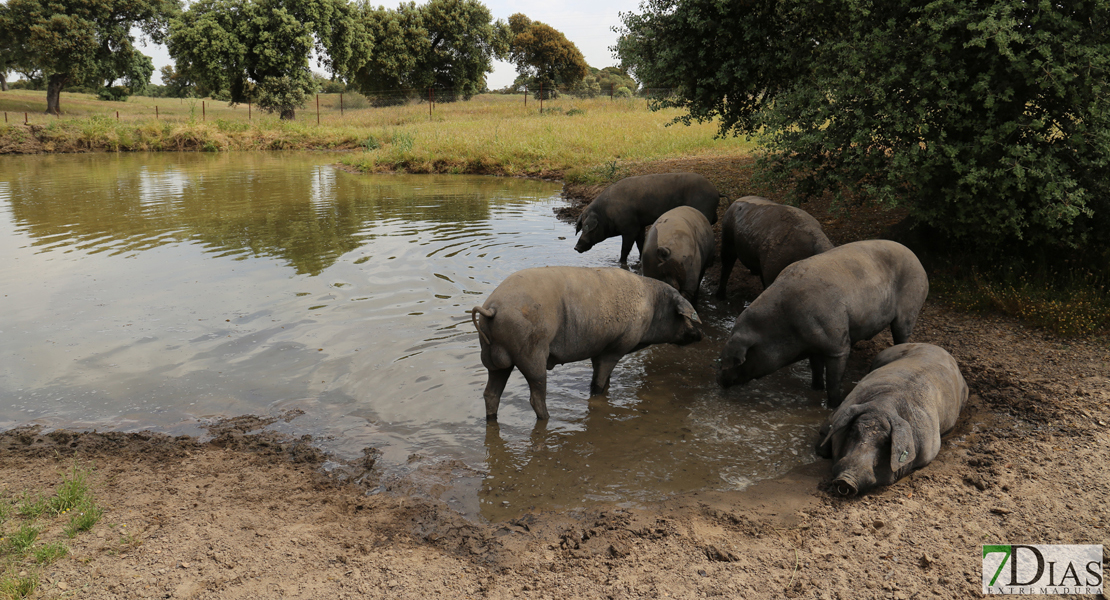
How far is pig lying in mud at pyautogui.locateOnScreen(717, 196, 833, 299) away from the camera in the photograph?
24.4 feet

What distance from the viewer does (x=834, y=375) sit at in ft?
19.2

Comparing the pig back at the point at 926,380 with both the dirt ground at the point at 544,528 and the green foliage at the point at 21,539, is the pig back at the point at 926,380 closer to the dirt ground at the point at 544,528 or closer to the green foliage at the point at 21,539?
the dirt ground at the point at 544,528

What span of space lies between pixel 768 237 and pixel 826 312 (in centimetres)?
232

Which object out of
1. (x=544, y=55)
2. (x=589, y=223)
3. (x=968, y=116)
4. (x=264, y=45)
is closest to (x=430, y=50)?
(x=544, y=55)

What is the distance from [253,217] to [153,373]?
29.4ft

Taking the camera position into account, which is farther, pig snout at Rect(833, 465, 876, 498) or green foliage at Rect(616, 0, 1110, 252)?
green foliage at Rect(616, 0, 1110, 252)

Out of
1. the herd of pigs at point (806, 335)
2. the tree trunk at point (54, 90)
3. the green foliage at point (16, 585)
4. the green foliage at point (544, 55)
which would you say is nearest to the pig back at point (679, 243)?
the herd of pigs at point (806, 335)

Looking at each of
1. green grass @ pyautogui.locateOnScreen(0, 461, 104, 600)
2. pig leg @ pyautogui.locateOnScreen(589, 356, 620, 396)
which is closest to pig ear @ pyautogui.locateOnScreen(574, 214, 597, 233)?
pig leg @ pyautogui.locateOnScreen(589, 356, 620, 396)

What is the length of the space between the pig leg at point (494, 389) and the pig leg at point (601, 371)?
96 centimetres

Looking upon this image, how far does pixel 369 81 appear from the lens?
56.9 metres

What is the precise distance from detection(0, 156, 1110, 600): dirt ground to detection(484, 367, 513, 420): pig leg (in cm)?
105

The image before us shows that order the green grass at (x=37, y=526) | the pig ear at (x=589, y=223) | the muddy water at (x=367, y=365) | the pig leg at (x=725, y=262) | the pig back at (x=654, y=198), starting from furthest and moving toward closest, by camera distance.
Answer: the pig ear at (x=589, y=223) < the pig back at (x=654, y=198) < the pig leg at (x=725, y=262) < the muddy water at (x=367, y=365) < the green grass at (x=37, y=526)

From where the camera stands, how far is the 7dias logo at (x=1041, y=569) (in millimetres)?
3557

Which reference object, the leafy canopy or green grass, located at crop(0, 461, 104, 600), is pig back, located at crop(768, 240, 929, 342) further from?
the leafy canopy
